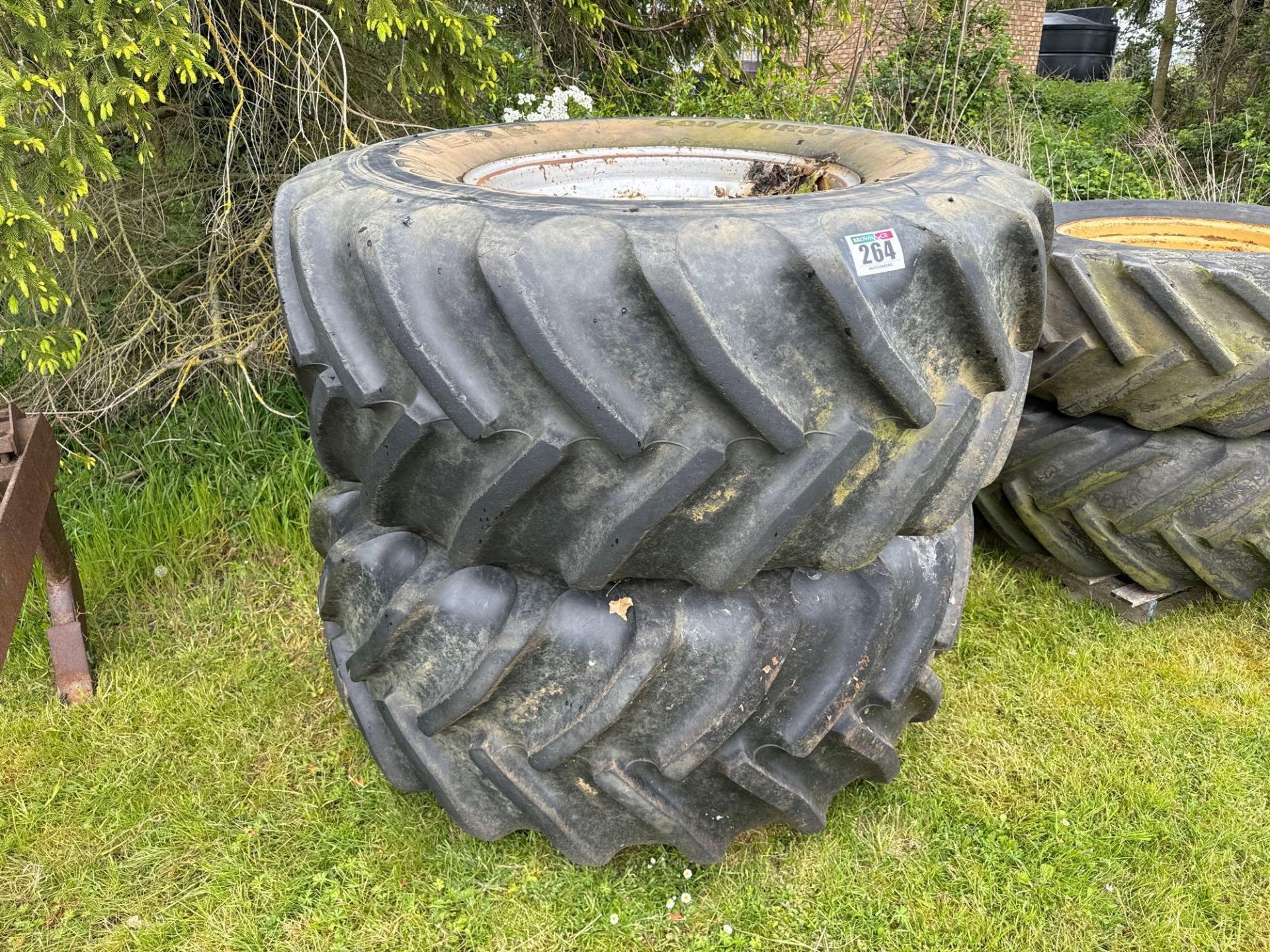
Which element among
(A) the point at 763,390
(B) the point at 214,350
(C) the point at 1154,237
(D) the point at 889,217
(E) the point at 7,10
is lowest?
(B) the point at 214,350

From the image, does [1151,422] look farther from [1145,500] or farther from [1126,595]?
[1126,595]

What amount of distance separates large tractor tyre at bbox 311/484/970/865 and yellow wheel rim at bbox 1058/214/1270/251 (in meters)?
1.59

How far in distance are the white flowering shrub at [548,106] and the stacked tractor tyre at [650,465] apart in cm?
162

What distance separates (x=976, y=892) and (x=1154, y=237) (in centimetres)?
210

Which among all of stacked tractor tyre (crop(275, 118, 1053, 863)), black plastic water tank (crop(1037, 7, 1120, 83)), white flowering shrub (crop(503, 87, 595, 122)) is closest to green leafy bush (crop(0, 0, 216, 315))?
stacked tractor tyre (crop(275, 118, 1053, 863))

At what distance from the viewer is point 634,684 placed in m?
1.46

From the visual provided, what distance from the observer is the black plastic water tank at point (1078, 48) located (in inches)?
718

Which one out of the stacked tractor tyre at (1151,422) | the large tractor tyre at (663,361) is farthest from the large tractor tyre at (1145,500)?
the large tractor tyre at (663,361)

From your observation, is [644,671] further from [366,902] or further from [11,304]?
[11,304]

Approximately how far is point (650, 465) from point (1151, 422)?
164 centimetres

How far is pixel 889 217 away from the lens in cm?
128

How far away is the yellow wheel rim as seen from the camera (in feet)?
9.04

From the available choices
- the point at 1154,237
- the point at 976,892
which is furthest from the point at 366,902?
the point at 1154,237

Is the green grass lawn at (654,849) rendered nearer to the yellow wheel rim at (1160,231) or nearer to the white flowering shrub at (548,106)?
the yellow wheel rim at (1160,231)
